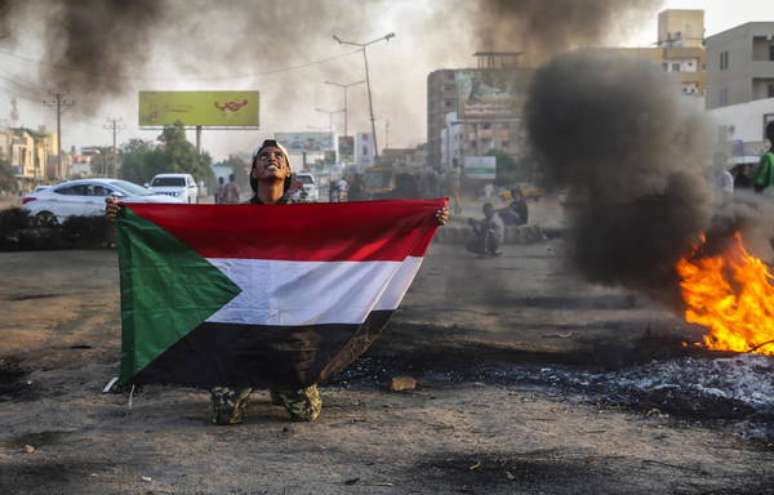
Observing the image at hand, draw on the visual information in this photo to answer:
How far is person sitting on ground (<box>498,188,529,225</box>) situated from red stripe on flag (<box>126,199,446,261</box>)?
1462 centimetres

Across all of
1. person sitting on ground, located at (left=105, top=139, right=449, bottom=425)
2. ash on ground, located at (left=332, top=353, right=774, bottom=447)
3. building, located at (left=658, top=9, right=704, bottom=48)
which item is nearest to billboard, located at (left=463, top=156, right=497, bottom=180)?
building, located at (left=658, top=9, right=704, bottom=48)

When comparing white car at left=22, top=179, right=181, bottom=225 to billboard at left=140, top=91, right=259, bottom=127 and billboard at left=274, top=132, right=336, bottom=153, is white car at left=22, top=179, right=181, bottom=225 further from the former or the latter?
billboard at left=274, top=132, right=336, bottom=153

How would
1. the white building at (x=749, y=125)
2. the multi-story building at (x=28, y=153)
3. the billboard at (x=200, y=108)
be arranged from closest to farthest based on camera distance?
the white building at (x=749, y=125)
the billboard at (x=200, y=108)
the multi-story building at (x=28, y=153)

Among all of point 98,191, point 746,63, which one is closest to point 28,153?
point 746,63

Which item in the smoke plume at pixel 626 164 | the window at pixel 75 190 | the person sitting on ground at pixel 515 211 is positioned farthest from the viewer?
the window at pixel 75 190

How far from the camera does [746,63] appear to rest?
52.9 m

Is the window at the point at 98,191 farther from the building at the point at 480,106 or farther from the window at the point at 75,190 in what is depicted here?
the building at the point at 480,106

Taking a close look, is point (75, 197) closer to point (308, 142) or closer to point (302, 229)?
point (302, 229)

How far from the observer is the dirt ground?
13.7 ft

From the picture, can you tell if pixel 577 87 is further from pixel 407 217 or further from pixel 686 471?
pixel 686 471

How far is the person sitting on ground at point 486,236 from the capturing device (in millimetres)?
17219

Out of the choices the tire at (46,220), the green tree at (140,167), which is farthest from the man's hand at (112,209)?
the green tree at (140,167)

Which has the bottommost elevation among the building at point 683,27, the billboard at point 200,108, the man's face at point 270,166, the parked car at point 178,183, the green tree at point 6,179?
the man's face at point 270,166

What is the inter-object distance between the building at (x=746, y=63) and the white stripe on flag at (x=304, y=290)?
53202mm
